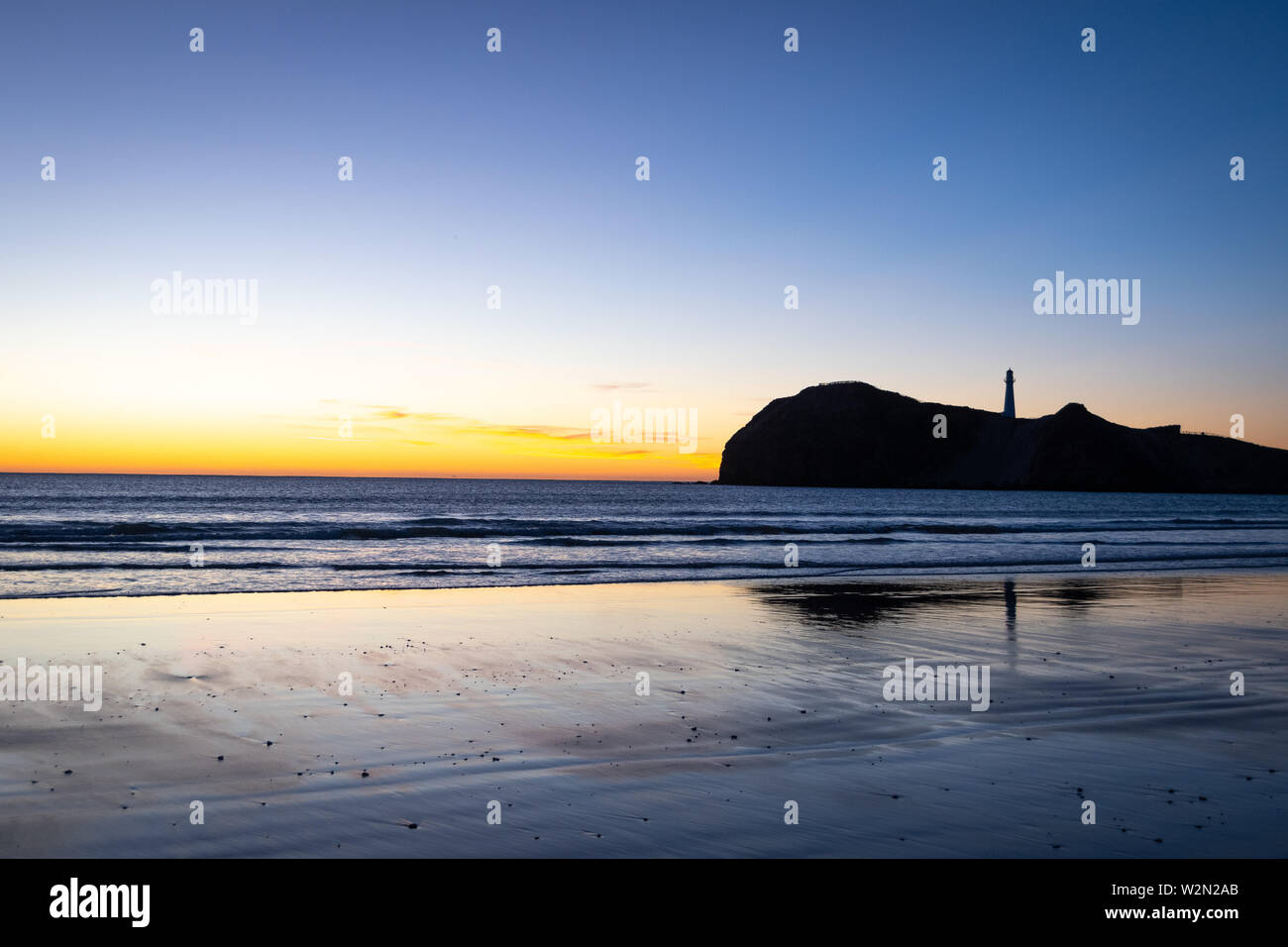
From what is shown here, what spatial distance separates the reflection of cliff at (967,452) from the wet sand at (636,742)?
155859mm

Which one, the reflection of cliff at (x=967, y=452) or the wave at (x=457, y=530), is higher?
the reflection of cliff at (x=967, y=452)

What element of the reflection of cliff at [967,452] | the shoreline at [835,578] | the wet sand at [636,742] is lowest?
the shoreline at [835,578]

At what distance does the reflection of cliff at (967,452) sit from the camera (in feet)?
503

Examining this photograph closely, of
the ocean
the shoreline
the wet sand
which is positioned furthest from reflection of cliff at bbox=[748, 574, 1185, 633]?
the ocean

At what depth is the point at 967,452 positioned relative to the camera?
170 metres

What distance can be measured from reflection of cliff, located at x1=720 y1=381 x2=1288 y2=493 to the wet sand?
156 metres

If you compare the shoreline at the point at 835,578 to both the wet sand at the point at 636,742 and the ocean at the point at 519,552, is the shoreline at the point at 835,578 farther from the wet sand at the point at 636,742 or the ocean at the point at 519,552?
the wet sand at the point at 636,742

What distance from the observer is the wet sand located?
5039 millimetres

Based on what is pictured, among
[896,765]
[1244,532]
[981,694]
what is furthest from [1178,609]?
[1244,532]

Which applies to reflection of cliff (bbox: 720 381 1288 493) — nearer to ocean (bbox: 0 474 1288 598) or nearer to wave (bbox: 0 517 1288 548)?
wave (bbox: 0 517 1288 548)

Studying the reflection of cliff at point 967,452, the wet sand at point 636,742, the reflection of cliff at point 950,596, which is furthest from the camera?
the reflection of cliff at point 967,452

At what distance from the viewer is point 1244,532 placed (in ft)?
155

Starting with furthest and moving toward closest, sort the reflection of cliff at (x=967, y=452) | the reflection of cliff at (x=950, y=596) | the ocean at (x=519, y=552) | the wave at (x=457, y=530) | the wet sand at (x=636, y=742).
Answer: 1. the reflection of cliff at (x=967, y=452)
2. the wave at (x=457, y=530)
3. the ocean at (x=519, y=552)
4. the reflection of cliff at (x=950, y=596)
5. the wet sand at (x=636, y=742)

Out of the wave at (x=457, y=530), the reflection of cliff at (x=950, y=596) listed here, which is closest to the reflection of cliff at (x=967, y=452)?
the wave at (x=457, y=530)
